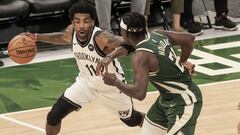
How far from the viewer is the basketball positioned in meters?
6.51

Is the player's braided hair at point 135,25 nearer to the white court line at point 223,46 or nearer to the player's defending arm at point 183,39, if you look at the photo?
the player's defending arm at point 183,39

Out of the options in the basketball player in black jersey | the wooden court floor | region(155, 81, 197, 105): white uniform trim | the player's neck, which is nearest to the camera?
the player's neck

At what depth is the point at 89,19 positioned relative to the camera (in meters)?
5.83

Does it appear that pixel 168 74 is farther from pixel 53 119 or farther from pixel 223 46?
pixel 223 46

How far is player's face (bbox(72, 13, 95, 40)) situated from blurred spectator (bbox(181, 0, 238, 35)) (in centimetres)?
557

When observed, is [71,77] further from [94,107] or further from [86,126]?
[86,126]

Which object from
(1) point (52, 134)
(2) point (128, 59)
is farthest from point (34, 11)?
(1) point (52, 134)

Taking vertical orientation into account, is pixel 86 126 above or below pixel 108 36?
below

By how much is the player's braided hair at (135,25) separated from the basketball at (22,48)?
1834 millimetres

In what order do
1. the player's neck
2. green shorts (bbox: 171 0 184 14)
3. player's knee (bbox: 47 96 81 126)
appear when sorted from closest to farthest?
the player's neck, player's knee (bbox: 47 96 81 126), green shorts (bbox: 171 0 184 14)

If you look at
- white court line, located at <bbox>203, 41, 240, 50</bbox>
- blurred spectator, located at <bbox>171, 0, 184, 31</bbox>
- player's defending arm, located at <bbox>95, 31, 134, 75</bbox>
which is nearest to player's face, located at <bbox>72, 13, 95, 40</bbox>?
player's defending arm, located at <bbox>95, 31, 134, 75</bbox>

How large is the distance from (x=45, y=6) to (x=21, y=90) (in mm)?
2171

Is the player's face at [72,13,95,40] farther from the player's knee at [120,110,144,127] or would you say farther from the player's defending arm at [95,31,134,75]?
the player's knee at [120,110,144,127]

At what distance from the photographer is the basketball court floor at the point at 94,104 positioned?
716 cm
